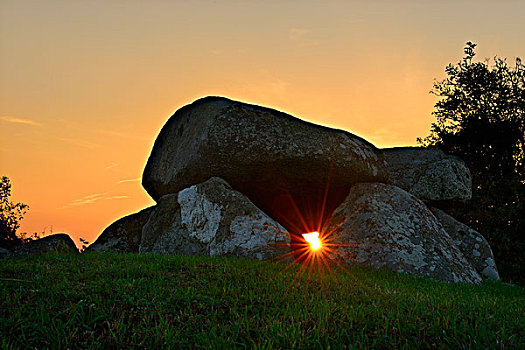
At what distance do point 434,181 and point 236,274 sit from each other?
392 inches

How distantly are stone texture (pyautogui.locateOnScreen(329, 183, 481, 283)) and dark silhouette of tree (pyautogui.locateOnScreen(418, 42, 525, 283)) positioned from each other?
4.95 m

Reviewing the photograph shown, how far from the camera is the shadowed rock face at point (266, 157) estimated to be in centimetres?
1135

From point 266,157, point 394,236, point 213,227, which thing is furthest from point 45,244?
point 394,236

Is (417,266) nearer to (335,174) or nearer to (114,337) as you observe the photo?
(335,174)

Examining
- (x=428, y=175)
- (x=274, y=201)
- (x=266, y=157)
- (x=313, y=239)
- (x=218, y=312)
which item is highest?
(x=266, y=157)

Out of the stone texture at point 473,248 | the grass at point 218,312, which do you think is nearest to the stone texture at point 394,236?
the stone texture at point 473,248

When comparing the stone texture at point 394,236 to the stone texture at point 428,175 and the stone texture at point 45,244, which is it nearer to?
the stone texture at point 428,175

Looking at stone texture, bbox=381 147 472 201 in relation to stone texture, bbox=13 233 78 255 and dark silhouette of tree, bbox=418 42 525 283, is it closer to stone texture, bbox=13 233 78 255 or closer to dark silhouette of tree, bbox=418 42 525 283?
dark silhouette of tree, bbox=418 42 525 283

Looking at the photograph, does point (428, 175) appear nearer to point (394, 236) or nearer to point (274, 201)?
point (394, 236)

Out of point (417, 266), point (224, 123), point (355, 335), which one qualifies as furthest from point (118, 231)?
point (355, 335)

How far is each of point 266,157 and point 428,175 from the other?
6.39m

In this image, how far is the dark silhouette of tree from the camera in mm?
17359

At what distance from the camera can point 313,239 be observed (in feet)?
42.2

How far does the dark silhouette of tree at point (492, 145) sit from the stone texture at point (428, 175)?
167 cm
